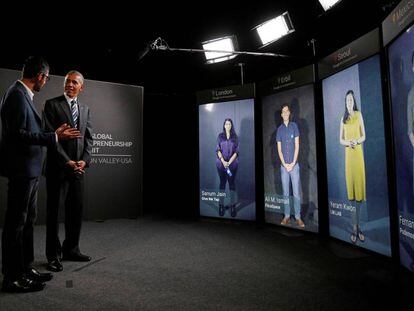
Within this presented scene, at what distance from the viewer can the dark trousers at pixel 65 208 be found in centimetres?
269

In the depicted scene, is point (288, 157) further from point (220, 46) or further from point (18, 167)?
point (18, 167)

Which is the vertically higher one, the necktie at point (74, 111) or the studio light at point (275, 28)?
the studio light at point (275, 28)

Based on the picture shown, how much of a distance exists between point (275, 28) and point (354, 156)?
2.33 meters

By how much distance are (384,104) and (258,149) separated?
2343 millimetres

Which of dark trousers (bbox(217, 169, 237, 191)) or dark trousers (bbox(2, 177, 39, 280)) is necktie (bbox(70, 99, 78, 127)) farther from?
dark trousers (bbox(217, 169, 237, 191))

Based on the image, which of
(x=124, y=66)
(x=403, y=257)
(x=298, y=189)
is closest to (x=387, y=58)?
(x=403, y=257)

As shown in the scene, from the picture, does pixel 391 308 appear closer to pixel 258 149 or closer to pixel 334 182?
pixel 334 182

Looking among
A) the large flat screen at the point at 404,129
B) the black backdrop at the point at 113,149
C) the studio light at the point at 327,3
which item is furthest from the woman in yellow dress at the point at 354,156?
the black backdrop at the point at 113,149

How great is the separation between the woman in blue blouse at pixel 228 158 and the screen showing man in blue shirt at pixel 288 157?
0.87 metres

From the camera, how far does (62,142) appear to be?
2.83 metres

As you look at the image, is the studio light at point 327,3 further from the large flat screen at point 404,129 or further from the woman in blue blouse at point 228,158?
the woman in blue blouse at point 228,158

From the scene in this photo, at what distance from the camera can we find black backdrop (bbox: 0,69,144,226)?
5.36m

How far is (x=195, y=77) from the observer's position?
6.95 meters

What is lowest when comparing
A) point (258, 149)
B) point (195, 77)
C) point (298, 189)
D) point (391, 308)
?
point (391, 308)
